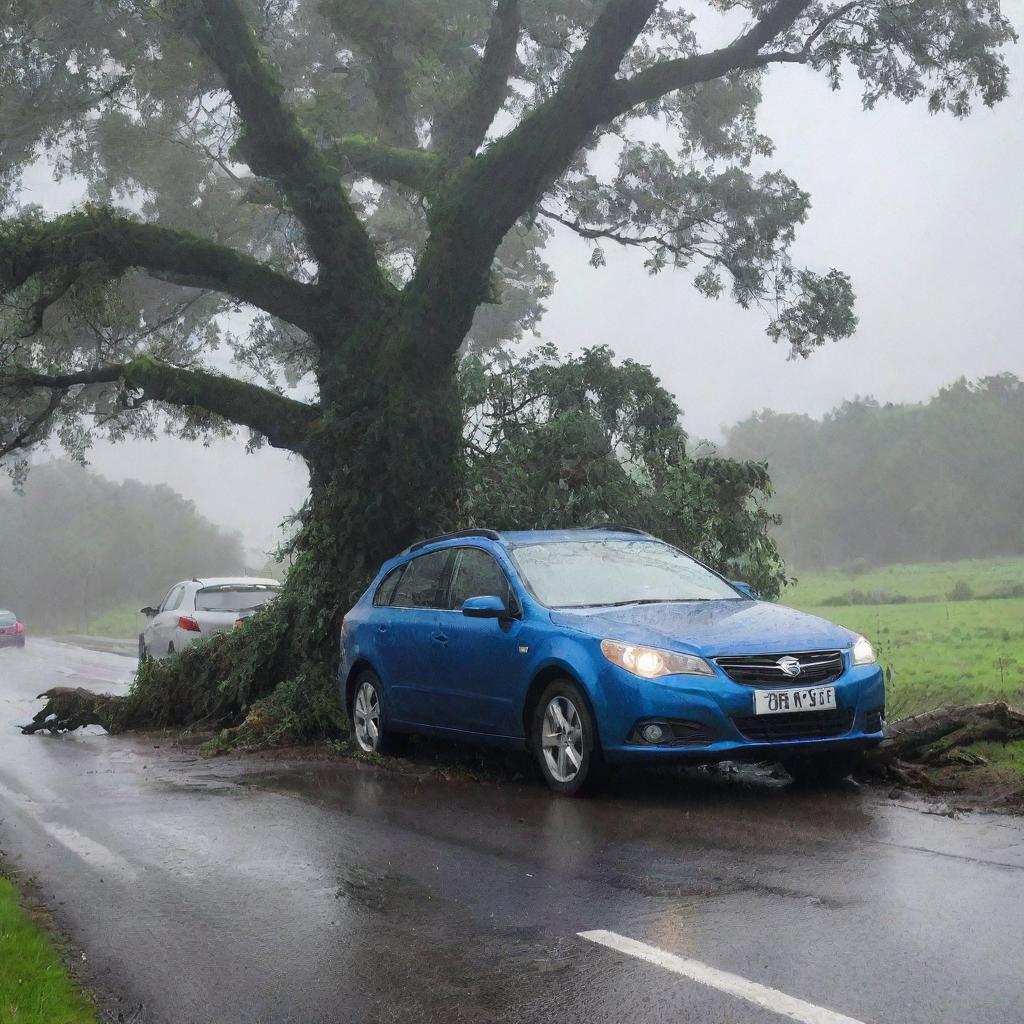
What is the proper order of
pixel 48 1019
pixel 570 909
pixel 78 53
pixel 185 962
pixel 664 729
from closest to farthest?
pixel 48 1019 → pixel 185 962 → pixel 570 909 → pixel 664 729 → pixel 78 53

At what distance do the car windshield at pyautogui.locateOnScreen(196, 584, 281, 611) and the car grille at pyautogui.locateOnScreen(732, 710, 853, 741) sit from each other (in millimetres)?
11389

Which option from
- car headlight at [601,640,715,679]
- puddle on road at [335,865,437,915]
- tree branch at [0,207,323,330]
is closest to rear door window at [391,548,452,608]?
car headlight at [601,640,715,679]

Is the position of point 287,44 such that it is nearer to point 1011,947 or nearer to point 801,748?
point 801,748

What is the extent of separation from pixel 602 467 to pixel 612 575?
5.36 m

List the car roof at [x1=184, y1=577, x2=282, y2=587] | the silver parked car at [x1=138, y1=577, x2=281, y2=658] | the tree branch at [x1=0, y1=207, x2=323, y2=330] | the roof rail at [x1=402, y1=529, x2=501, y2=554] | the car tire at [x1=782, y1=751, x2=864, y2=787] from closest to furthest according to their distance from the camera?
1. the car tire at [x1=782, y1=751, x2=864, y2=787]
2. the roof rail at [x1=402, y1=529, x2=501, y2=554]
3. the tree branch at [x1=0, y1=207, x2=323, y2=330]
4. the silver parked car at [x1=138, y1=577, x2=281, y2=658]
5. the car roof at [x1=184, y1=577, x2=282, y2=587]

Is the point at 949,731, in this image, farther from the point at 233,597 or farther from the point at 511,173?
the point at 233,597

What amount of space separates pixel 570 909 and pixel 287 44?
2569 cm

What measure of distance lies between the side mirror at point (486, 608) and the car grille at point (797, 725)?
6.03 ft

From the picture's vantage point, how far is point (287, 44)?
28172 millimetres

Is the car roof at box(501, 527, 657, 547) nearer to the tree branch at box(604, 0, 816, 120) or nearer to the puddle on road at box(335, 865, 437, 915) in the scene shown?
the puddle on road at box(335, 865, 437, 915)

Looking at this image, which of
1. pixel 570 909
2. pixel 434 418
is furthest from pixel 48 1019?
pixel 434 418

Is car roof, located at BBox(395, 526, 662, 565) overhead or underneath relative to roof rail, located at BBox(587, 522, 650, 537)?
underneath

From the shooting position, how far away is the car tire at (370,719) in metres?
10.7

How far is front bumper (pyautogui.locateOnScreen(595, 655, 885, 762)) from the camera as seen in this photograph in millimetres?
7906
